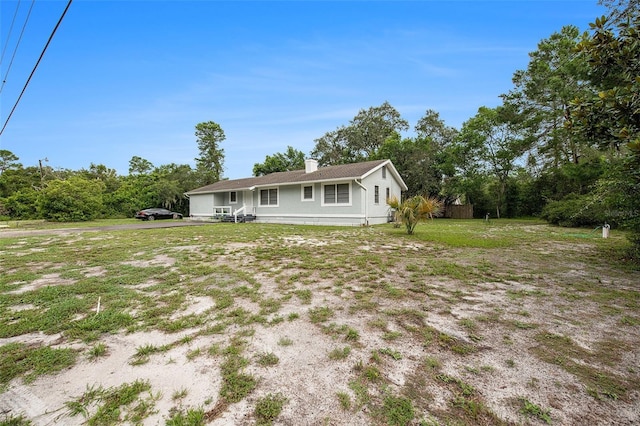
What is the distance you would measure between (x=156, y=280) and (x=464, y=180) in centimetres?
2320

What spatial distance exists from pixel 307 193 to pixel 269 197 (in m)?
3.57

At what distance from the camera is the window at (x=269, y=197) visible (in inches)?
740

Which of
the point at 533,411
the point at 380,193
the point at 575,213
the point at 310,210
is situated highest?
the point at 380,193

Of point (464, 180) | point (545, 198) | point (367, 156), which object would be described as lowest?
point (545, 198)

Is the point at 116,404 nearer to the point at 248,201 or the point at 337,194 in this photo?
the point at 337,194

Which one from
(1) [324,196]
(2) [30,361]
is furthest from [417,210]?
(2) [30,361]

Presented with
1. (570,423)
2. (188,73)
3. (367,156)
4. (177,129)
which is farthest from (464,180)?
(177,129)

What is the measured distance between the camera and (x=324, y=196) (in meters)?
16.4

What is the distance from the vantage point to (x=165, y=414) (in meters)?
1.68

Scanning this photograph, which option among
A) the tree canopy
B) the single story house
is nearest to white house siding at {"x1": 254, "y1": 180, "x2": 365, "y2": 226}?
the single story house

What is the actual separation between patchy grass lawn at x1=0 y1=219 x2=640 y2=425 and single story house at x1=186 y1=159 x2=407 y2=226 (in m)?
10.2

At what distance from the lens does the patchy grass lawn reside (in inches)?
68.6

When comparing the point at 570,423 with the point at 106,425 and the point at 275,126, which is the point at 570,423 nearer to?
the point at 106,425

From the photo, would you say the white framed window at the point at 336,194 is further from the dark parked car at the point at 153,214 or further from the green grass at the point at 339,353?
the dark parked car at the point at 153,214
